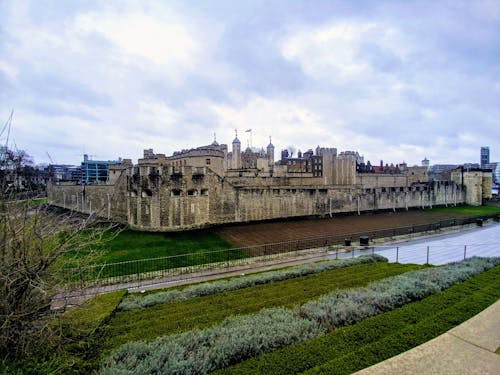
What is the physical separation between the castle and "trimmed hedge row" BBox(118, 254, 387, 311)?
39.7 feet

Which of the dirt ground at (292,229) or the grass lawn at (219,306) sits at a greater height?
the grass lawn at (219,306)

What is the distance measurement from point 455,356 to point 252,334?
279cm

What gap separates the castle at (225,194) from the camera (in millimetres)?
22219

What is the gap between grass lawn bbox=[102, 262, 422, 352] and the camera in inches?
214

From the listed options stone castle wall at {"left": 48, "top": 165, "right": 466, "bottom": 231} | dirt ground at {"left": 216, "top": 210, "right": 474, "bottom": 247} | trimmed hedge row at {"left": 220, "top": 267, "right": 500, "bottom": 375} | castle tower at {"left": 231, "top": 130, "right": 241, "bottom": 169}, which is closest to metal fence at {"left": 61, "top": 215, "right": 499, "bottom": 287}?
dirt ground at {"left": 216, "top": 210, "right": 474, "bottom": 247}

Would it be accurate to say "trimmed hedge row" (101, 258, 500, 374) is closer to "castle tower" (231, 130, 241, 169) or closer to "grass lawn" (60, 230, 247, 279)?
"grass lawn" (60, 230, 247, 279)

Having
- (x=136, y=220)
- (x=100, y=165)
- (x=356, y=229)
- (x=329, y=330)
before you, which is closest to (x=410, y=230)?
(x=356, y=229)

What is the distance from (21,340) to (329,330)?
4959 mm

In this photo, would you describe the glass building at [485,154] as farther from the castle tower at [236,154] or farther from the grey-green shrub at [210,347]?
the grey-green shrub at [210,347]

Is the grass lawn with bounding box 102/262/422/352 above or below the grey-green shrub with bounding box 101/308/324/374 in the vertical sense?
below

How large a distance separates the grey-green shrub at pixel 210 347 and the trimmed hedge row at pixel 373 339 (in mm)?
218

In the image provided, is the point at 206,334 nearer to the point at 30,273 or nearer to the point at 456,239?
the point at 30,273

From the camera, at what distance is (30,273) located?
4.14m

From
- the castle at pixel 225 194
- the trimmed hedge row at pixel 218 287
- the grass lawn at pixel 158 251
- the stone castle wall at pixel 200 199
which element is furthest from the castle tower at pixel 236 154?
the trimmed hedge row at pixel 218 287
